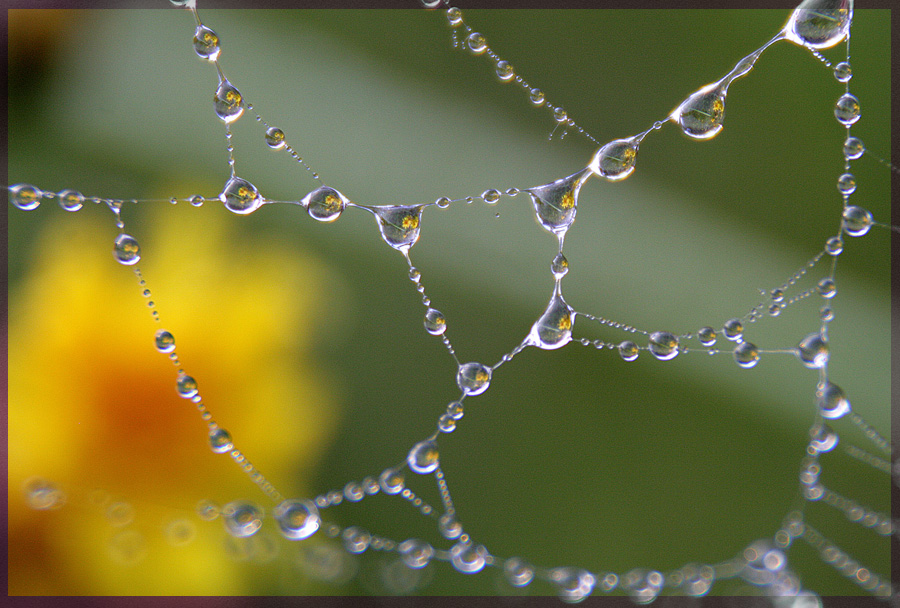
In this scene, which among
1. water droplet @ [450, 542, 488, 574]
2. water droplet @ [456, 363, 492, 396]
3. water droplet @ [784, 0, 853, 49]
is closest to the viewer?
water droplet @ [784, 0, 853, 49]

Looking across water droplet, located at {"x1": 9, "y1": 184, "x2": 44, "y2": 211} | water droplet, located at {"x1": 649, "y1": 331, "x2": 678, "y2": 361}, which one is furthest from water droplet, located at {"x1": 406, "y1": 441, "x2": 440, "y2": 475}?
water droplet, located at {"x1": 9, "y1": 184, "x2": 44, "y2": 211}

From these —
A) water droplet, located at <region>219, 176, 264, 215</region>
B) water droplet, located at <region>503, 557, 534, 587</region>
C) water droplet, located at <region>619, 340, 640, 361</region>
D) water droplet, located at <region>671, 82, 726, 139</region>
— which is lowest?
water droplet, located at <region>503, 557, 534, 587</region>

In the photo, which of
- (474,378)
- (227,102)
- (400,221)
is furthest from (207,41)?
(474,378)

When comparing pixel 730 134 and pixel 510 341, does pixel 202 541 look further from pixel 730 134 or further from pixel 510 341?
pixel 730 134

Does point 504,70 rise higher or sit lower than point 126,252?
higher

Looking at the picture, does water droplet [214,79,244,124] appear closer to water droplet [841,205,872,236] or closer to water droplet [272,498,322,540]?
water droplet [272,498,322,540]

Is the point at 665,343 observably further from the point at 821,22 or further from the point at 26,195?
the point at 26,195
